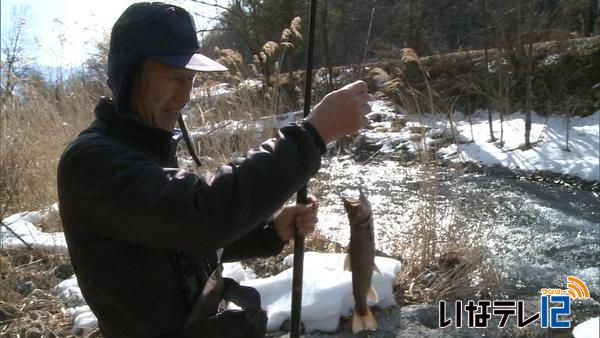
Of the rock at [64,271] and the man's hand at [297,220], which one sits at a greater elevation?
the man's hand at [297,220]

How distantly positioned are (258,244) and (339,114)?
0.76 meters

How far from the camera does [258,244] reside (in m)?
2.07

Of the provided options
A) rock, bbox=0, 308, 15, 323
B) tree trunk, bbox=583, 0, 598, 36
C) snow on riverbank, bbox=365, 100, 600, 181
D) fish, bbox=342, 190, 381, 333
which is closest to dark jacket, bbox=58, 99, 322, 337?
fish, bbox=342, 190, 381, 333

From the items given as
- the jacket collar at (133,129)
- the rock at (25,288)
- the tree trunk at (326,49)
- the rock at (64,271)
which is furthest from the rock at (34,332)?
the tree trunk at (326,49)

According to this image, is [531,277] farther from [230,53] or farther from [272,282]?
[230,53]

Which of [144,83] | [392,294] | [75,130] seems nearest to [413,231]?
[392,294]

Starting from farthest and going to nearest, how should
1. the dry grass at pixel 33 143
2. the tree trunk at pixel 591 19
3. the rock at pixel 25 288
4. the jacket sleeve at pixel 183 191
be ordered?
the tree trunk at pixel 591 19
the dry grass at pixel 33 143
the rock at pixel 25 288
the jacket sleeve at pixel 183 191

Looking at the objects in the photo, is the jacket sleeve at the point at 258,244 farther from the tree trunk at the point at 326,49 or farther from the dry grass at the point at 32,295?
the tree trunk at the point at 326,49

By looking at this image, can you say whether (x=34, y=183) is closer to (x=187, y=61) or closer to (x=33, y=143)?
(x=33, y=143)

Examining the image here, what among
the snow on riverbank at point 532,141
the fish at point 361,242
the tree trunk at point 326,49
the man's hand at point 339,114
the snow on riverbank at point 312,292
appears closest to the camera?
the man's hand at point 339,114

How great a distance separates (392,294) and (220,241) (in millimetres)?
3032

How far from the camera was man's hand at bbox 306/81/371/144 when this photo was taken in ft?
4.91

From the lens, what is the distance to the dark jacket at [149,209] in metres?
1.36

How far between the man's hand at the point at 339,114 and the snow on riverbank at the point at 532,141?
21.8 ft
